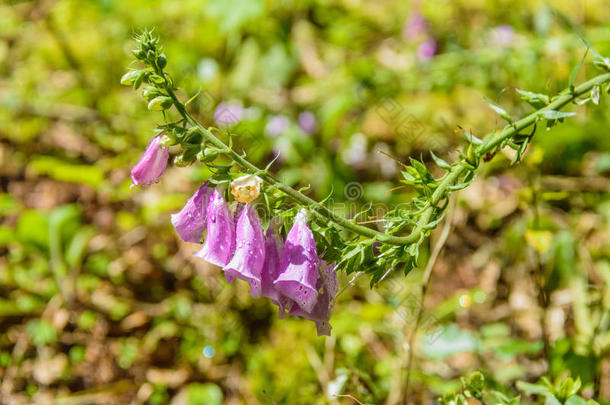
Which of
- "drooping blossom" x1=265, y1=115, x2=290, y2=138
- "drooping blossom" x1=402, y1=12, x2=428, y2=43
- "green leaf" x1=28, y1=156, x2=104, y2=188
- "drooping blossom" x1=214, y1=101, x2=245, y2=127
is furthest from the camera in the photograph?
"drooping blossom" x1=402, y1=12, x2=428, y2=43

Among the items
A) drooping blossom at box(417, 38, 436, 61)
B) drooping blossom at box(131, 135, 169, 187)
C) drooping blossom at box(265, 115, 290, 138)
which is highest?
drooping blossom at box(131, 135, 169, 187)

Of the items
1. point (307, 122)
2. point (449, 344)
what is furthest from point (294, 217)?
point (307, 122)

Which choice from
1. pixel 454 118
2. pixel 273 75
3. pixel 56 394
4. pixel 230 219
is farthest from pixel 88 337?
pixel 454 118

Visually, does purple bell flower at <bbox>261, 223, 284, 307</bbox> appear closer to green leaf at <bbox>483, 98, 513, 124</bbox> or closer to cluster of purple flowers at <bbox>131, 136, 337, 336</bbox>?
cluster of purple flowers at <bbox>131, 136, 337, 336</bbox>

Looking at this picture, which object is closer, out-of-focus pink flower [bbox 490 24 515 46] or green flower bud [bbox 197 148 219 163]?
green flower bud [bbox 197 148 219 163]

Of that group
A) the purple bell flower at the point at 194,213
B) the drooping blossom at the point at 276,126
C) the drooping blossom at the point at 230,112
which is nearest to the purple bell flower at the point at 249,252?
the purple bell flower at the point at 194,213

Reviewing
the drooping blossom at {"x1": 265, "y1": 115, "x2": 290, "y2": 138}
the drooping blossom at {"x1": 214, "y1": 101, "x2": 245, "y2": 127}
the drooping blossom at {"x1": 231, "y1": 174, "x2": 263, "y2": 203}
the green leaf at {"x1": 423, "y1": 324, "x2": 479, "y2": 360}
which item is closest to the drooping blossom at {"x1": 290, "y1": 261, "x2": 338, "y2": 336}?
the drooping blossom at {"x1": 231, "y1": 174, "x2": 263, "y2": 203}

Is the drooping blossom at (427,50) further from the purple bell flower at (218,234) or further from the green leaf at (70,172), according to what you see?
the purple bell flower at (218,234)

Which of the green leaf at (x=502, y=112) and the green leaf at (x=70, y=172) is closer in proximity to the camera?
the green leaf at (x=502, y=112)
